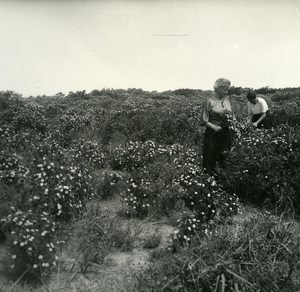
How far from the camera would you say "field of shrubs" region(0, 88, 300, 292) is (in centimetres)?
346

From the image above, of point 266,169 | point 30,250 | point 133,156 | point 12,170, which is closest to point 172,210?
point 266,169

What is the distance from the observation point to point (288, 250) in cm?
345

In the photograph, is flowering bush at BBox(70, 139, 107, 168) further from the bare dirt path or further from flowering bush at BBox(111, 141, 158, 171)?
the bare dirt path

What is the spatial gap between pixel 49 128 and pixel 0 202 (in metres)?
6.63

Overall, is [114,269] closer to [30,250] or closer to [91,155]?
[30,250]

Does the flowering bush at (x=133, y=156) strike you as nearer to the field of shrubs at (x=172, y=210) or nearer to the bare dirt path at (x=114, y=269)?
the field of shrubs at (x=172, y=210)

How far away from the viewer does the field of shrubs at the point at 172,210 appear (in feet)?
11.3

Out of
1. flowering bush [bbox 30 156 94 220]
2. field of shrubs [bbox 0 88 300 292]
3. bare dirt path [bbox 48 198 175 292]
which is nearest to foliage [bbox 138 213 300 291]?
field of shrubs [bbox 0 88 300 292]

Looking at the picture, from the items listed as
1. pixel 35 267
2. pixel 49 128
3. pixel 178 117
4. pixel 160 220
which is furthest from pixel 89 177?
pixel 178 117

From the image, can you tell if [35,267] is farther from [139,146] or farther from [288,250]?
[139,146]

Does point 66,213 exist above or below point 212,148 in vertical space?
below

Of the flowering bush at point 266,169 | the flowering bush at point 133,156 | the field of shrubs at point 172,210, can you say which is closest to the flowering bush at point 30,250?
the field of shrubs at point 172,210

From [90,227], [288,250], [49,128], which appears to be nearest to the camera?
[288,250]

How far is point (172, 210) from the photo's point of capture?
573 centimetres
